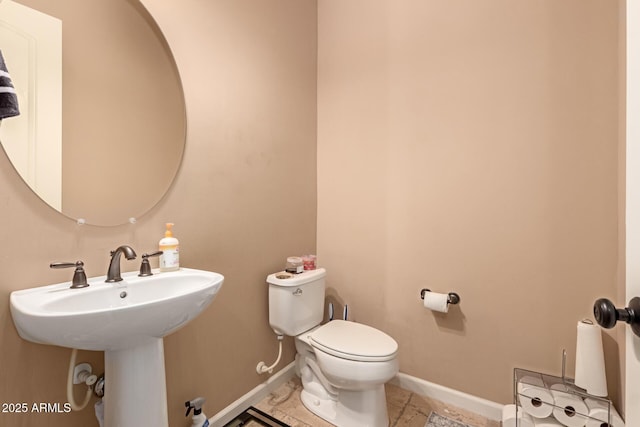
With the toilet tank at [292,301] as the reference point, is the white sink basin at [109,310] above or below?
above

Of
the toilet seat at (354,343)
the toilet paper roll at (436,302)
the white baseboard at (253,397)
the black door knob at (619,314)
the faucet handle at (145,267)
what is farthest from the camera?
the toilet paper roll at (436,302)

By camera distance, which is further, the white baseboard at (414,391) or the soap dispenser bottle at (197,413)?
the white baseboard at (414,391)

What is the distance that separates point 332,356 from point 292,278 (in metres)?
0.44

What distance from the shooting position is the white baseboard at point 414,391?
150 centimetres

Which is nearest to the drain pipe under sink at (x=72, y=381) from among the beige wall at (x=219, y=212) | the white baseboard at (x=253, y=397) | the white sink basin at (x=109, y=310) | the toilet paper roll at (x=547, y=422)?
the beige wall at (x=219, y=212)

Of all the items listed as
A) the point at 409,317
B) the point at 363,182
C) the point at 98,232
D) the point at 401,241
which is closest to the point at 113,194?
the point at 98,232

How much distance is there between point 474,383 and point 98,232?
6.12 ft

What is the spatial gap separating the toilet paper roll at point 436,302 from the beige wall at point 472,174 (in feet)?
0.25

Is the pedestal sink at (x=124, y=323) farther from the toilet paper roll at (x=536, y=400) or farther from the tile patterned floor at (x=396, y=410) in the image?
the toilet paper roll at (x=536, y=400)

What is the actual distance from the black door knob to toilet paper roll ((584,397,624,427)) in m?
1.03

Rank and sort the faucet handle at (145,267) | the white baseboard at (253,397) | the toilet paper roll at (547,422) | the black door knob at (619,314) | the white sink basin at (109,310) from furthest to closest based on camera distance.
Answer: the white baseboard at (253,397)
the toilet paper roll at (547,422)
the faucet handle at (145,267)
the white sink basin at (109,310)
the black door knob at (619,314)

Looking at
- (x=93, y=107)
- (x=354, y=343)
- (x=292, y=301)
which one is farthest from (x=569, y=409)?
(x=93, y=107)

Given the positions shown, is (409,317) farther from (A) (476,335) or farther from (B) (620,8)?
(B) (620,8)

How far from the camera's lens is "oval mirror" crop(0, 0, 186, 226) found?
922mm
